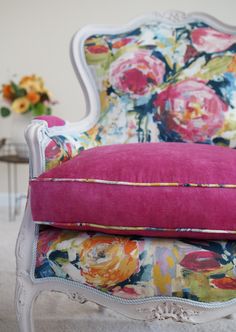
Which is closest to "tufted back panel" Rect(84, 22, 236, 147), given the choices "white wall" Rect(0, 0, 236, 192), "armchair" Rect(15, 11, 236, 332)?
"armchair" Rect(15, 11, 236, 332)

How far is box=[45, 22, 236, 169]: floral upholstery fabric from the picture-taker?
1358 mm

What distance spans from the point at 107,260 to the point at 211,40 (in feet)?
3.10

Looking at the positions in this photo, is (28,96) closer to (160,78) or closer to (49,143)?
(160,78)

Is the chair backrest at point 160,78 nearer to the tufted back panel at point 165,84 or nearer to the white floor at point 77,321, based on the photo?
the tufted back panel at point 165,84

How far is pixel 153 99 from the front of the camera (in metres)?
1.41

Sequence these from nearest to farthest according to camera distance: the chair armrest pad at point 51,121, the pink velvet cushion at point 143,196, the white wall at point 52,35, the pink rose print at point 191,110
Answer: the pink velvet cushion at point 143,196, the chair armrest pad at point 51,121, the pink rose print at point 191,110, the white wall at point 52,35

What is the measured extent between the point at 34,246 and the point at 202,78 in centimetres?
85

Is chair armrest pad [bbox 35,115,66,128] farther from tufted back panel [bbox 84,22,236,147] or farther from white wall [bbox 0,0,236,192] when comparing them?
white wall [bbox 0,0,236,192]

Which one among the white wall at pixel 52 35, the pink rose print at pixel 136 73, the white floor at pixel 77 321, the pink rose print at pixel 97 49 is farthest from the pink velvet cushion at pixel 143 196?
the white wall at pixel 52 35

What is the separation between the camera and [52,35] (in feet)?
8.84

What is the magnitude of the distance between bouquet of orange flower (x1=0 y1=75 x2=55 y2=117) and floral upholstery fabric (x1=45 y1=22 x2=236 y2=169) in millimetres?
990

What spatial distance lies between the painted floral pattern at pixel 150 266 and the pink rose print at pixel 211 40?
0.84 m

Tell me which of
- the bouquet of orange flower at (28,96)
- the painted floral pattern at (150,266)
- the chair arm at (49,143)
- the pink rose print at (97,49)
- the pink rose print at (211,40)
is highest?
the pink rose print at (211,40)

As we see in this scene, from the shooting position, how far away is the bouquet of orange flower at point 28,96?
93.0 inches
